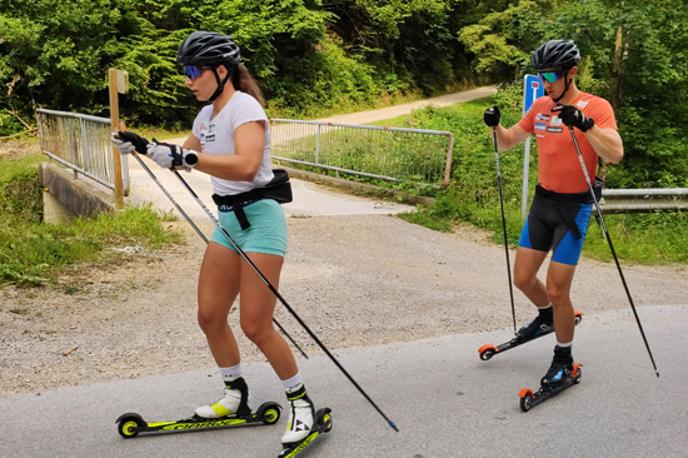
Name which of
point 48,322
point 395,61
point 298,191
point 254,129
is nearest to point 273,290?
point 254,129

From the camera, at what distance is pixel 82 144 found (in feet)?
35.0

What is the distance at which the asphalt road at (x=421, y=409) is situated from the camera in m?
3.25

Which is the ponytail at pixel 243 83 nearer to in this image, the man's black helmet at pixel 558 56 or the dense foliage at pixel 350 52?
the man's black helmet at pixel 558 56

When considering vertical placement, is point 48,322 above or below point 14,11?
below

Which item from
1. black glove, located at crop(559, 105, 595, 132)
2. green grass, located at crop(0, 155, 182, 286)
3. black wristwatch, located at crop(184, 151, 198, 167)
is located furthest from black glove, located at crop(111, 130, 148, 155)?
green grass, located at crop(0, 155, 182, 286)

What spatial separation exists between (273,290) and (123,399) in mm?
1366

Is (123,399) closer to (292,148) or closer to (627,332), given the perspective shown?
(627,332)

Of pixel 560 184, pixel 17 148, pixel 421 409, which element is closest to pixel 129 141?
pixel 421 409

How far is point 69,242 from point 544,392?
5405 mm

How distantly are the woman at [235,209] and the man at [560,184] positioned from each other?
1828 millimetres

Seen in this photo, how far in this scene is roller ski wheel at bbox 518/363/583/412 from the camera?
12.2 ft

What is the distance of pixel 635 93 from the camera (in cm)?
1311

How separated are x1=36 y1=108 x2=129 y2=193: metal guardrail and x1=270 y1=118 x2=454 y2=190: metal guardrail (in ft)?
16.6

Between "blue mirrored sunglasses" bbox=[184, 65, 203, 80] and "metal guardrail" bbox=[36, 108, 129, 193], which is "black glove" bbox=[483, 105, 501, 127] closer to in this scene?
"blue mirrored sunglasses" bbox=[184, 65, 203, 80]
